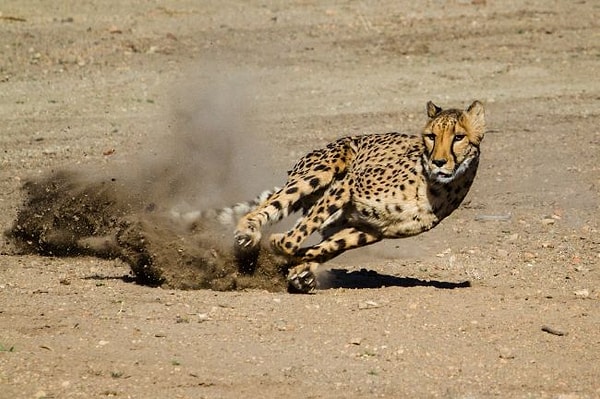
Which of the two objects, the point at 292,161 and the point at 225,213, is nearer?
the point at 225,213

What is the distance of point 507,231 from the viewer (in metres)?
10.9

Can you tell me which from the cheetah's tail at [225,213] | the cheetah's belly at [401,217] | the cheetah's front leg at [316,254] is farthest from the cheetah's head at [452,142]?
the cheetah's tail at [225,213]

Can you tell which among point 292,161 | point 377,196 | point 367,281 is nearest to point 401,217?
point 377,196

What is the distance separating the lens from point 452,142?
8789 millimetres

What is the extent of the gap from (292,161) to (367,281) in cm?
333

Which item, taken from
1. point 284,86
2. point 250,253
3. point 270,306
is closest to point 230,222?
point 250,253

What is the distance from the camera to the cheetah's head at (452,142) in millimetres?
8742

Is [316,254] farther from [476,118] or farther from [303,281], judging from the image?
[476,118]

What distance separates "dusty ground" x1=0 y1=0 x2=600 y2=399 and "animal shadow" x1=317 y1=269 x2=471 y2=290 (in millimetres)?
32

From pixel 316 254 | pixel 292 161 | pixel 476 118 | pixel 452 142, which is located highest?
pixel 476 118

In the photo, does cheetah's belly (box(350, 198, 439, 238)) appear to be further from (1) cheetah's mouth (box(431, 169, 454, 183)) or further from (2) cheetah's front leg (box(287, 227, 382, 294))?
(1) cheetah's mouth (box(431, 169, 454, 183))

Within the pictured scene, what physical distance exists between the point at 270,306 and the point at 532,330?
1614 mm

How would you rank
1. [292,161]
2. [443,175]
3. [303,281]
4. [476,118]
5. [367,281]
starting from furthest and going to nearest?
[292,161], [367,281], [303,281], [476,118], [443,175]

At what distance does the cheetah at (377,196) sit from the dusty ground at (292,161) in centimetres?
36
